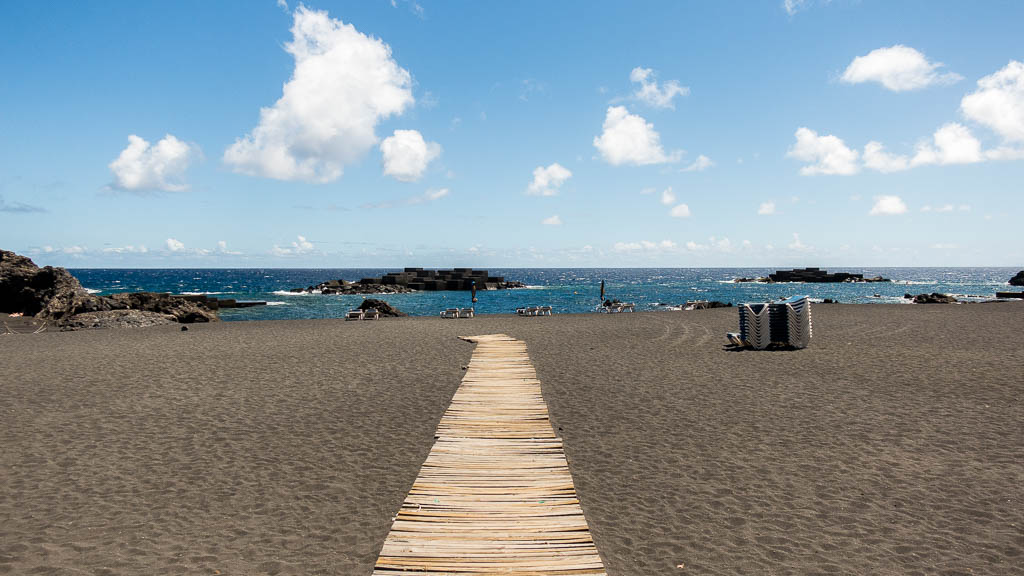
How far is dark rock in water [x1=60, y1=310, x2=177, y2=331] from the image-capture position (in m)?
26.5

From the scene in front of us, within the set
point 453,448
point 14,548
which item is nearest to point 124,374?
point 14,548

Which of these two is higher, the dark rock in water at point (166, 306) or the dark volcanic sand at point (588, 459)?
the dark rock in water at point (166, 306)

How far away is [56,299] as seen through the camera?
112ft

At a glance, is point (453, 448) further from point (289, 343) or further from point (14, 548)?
point (289, 343)

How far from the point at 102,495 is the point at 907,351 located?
21049mm

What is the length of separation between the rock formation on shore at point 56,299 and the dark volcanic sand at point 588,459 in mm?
21671

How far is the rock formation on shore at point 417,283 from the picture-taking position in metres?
89.8

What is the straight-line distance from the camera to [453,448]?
7707 millimetres

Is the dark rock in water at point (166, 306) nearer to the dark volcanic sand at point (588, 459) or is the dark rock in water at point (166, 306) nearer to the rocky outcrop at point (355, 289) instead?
the dark volcanic sand at point (588, 459)

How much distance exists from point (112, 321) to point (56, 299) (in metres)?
12.0

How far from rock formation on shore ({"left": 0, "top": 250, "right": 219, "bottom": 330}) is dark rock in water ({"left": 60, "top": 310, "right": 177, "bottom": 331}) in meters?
4.69

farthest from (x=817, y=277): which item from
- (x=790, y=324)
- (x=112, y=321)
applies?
(x=112, y=321)

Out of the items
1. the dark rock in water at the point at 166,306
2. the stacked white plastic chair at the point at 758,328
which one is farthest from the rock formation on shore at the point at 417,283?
the stacked white plastic chair at the point at 758,328

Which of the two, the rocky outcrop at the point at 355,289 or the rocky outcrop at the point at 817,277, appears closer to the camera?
the rocky outcrop at the point at 355,289
